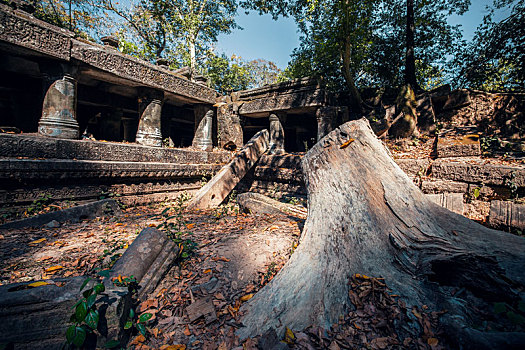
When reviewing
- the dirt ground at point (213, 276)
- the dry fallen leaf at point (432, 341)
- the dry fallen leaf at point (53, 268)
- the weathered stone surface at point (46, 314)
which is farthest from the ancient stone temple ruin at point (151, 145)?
the dry fallen leaf at point (432, 341)

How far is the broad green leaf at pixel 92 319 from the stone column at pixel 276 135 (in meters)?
5.75

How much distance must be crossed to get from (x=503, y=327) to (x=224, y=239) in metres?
2.42

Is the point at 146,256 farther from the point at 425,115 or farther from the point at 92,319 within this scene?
the point at 425,115

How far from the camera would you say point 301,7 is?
787cm

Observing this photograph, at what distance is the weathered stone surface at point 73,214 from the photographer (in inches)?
115

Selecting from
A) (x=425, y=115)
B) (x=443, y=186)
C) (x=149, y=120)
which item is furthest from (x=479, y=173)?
(x=149, y=120)

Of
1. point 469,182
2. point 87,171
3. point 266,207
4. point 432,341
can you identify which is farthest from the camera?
point 266,207

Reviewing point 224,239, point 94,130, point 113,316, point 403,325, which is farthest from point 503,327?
point 94,130

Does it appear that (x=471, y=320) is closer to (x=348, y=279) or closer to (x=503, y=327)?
(x=503, y=327)

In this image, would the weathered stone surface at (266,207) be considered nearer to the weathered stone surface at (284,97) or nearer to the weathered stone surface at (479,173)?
the weathered stone surface at (479,173)

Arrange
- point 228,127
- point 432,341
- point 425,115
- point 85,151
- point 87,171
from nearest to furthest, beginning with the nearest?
1. point 432,341
2. point 87,171
3. point 85,151
4. point 425,115
5. point 228,127

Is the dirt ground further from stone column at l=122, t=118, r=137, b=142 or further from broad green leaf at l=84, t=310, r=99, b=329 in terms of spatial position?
stone column at l=122, t=118, r=137, b=142

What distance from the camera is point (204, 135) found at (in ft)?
21.2

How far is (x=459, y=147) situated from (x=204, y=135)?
6.04 meters
